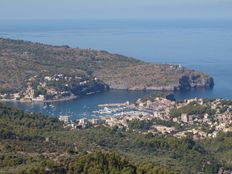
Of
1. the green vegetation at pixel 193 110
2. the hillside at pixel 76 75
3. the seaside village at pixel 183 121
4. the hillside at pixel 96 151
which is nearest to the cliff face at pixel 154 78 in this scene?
the hillside at pixel 76 75

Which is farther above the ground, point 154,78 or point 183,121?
point 154,78

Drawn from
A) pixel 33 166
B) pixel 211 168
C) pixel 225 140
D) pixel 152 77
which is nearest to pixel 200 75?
pixel 152 77

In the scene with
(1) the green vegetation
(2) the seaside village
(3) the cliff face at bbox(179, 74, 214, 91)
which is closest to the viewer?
(2) the seaside village

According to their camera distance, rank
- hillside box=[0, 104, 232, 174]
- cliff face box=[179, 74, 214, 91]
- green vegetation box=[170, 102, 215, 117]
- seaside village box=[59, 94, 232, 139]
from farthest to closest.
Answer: cliff face box=[179, 74, 214, 91], green vegetation box=[170, 102, 215, 117], seaside village box=[59, 94, 232, 139], hillside box=[0, 104, 232, 174]

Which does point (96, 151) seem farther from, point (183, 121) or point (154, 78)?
point (154, 78)

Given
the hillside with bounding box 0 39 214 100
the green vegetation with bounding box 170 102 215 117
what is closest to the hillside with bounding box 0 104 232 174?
the green vegetation with bounding box 170 102 215 117

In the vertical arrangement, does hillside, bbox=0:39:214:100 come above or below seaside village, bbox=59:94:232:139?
above

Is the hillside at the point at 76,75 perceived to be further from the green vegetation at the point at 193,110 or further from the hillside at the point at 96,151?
the hillside at the point at 96,151

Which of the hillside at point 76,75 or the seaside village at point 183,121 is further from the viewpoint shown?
the hillside at point 76,75

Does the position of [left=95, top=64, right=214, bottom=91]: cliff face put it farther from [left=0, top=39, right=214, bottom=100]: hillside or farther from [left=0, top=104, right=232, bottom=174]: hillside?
[left=0, top=104, right=232, bottom=174]: hillside

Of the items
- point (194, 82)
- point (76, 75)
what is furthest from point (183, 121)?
point (76, 75)
